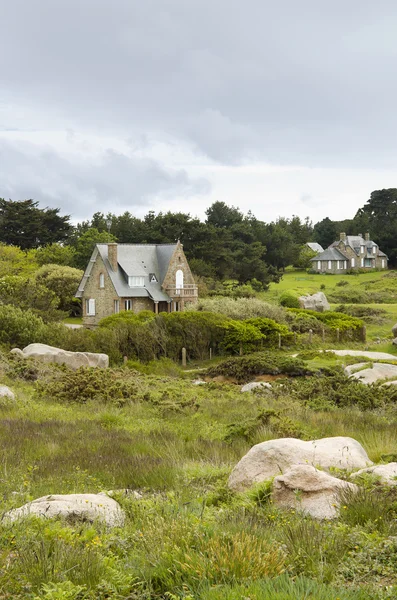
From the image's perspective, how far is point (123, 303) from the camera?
153 ft

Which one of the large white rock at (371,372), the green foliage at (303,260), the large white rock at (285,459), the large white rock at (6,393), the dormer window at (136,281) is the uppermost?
the green foliage at (303,260)

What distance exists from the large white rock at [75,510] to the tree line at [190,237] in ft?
171

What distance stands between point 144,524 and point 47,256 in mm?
60417

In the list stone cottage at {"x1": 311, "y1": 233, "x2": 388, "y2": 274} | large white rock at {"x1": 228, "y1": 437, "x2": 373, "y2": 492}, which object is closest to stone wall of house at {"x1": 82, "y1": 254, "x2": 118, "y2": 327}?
large white rock at {"x1": 228, "y1": 437, "x2": 373, "y2": 492}

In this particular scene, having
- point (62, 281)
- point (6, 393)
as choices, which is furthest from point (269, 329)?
point (62, 281)

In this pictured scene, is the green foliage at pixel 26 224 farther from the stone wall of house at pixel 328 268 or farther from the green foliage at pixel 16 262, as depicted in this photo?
the stone wall of house at pixel 328 268

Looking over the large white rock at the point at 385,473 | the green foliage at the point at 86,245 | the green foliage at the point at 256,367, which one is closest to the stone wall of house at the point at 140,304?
the green foliage at the point at 86,245

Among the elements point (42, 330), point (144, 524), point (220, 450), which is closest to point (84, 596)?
point (144, 524)

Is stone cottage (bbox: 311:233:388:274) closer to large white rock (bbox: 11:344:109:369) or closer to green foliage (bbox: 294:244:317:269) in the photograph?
green foliage (bbox: 294:244:317:269)

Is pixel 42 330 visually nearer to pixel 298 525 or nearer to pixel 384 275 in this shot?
pixel 298 525

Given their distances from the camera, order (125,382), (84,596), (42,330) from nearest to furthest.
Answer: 1. (84,596)
2. (125,382)
3. (42,330)

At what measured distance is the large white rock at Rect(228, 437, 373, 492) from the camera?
282 inches

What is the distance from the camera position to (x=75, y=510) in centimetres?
564

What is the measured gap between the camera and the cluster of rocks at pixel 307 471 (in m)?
6.05
